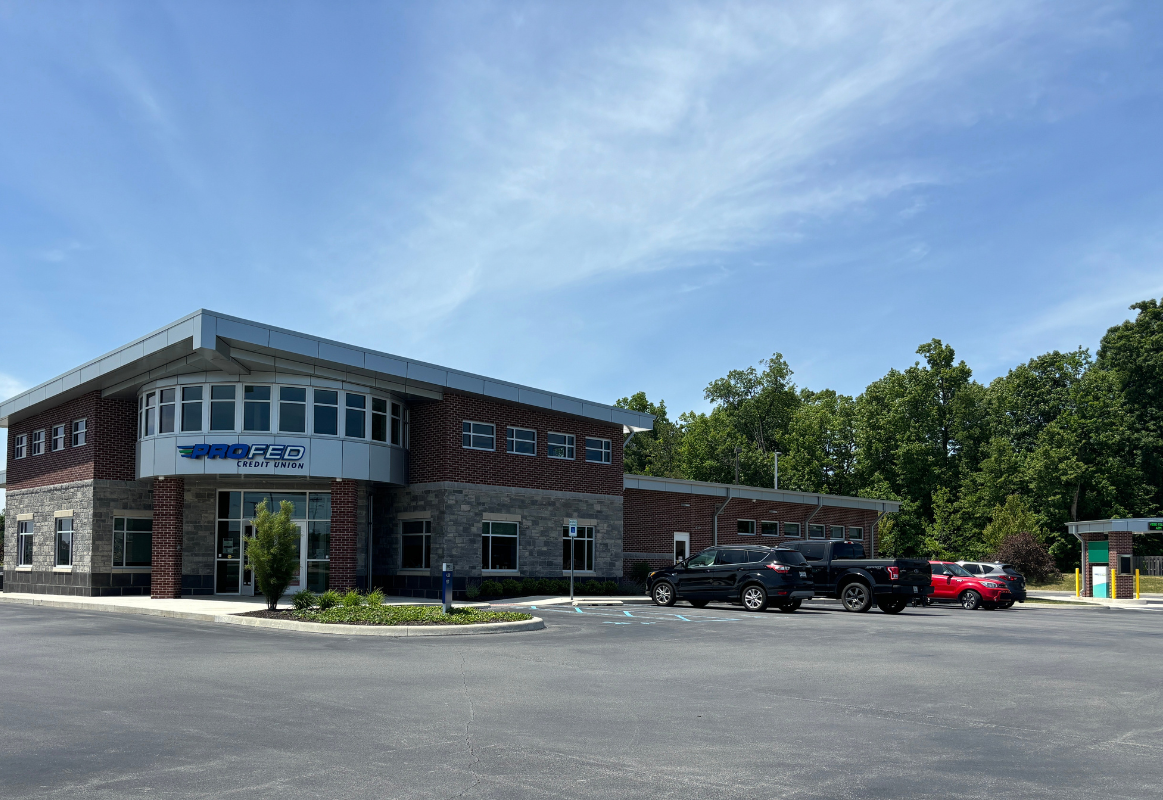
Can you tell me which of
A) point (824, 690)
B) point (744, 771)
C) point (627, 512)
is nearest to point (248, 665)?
point (824, 690)

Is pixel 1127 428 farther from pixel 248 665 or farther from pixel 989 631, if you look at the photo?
pixel 248 665

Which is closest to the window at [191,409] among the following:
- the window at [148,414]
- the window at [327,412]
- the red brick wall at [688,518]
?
the window at [148,414]

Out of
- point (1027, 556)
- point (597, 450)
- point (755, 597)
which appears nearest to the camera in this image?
point (755, 597)

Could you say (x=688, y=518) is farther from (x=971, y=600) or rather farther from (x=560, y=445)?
(x=971, y=600)

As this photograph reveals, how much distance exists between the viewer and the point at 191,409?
89.8ft

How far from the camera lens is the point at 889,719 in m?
9.48

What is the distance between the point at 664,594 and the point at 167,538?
46.0 feet

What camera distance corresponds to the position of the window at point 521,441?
31.9 metres

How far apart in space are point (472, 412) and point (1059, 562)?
170 ft

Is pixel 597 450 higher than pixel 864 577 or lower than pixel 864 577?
higher

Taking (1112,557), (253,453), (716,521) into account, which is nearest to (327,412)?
(253,453)

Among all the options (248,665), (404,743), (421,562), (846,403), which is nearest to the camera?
(404,743)

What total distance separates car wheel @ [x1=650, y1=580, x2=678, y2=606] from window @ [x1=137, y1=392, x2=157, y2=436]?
577 inches

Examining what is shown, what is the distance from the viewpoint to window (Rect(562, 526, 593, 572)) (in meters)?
33.9
